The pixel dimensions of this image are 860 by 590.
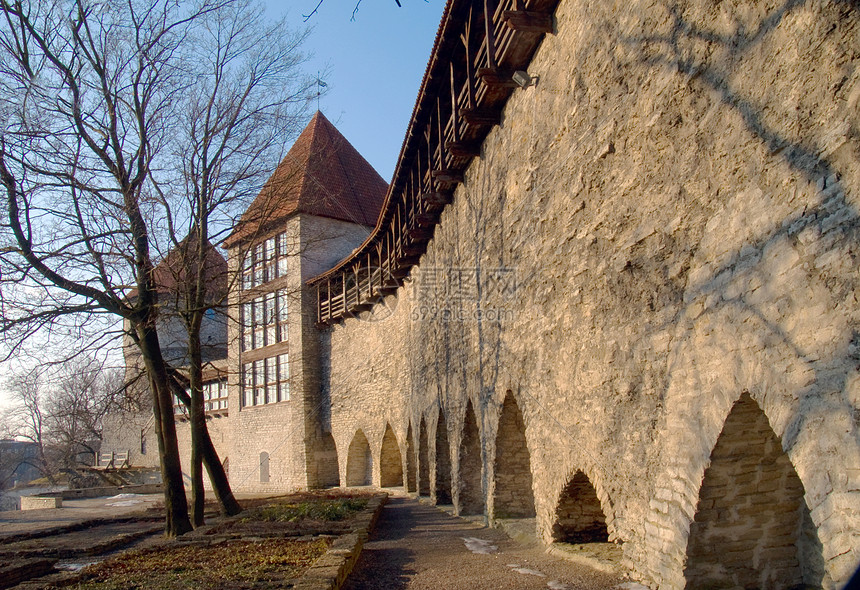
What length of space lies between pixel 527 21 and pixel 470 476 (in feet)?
23.2

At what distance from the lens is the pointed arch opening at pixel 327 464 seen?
2386 cm

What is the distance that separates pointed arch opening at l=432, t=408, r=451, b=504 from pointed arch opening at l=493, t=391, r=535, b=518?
3714 millimetres

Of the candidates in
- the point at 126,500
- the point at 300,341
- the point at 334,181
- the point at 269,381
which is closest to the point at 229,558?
the point at 300,341

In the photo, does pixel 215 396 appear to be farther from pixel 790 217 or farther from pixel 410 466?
pixel 790 217

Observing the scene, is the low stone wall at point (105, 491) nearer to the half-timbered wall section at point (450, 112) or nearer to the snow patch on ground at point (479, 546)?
the half-timbered wall section at point (450, 112)

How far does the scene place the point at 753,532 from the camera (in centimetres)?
431

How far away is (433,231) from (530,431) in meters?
6.65

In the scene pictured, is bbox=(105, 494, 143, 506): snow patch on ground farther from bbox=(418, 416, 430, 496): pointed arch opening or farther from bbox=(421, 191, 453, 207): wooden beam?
bbox=(421, 191, 453, 207): wooden beam

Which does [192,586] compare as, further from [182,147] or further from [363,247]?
[363,247]

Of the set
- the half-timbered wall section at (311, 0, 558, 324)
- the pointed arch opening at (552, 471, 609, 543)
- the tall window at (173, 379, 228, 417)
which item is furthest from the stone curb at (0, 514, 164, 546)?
the tall window at (173, 379, 228, 417)

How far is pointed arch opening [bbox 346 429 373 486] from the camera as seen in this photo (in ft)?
71.1

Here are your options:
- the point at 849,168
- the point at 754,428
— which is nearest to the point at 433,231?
the point at 754,428

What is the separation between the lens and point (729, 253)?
12.8 feet

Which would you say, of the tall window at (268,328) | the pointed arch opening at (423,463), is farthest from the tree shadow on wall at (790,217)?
the tall window at (268,328)
